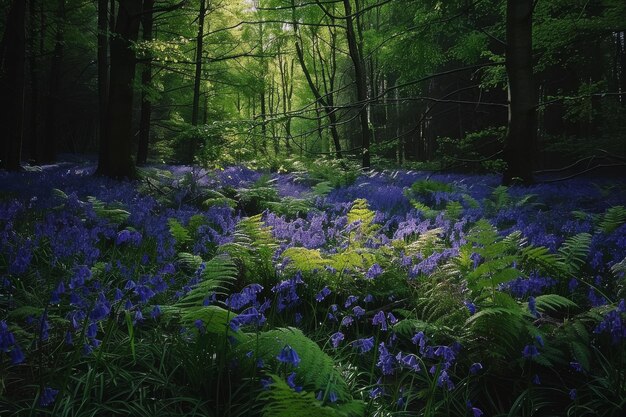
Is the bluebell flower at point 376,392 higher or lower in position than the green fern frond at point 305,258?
lower

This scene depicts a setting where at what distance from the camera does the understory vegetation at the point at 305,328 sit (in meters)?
1.97

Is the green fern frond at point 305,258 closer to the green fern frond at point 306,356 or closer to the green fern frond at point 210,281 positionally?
the green fern frond at point 210,281

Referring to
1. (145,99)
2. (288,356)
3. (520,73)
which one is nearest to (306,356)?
(288,356)

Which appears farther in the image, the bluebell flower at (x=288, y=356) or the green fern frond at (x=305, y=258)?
the green fern frond at (x=305, y=258)

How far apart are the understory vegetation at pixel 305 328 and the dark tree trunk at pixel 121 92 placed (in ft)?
15.3

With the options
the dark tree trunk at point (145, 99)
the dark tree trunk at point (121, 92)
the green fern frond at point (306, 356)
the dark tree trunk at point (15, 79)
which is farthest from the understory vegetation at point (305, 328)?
the dark tree trunk at point (145, 99)

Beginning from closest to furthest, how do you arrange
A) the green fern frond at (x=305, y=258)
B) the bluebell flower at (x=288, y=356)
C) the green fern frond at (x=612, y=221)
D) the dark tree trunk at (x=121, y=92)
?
the bluebell flower at (x=288, y=356) < the green fern frond at (x=305, y=258) < the green fern frond at (x=612, y=221) < the dark tree trunk at (x=121, y=92)

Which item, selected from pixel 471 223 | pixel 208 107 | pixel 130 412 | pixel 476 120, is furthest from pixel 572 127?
pixel 130 412

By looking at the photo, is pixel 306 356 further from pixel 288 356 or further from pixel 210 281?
pixel 210 281

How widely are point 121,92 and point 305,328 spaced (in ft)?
26.9

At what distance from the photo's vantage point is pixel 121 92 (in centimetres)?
934

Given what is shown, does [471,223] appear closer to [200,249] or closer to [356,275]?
[356,275]

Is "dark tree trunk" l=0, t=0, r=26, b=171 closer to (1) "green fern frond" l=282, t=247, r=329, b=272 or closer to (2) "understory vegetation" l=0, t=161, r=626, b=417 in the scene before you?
(2) "understory vegetation" l=0, t=161, r=626, b=417

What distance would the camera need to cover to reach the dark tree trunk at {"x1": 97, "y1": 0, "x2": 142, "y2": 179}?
9.19 metres
